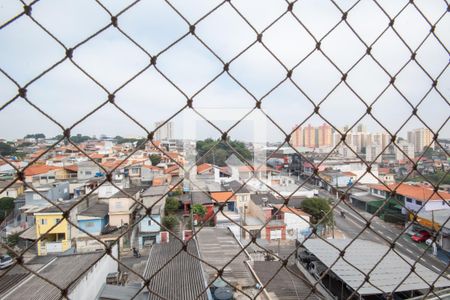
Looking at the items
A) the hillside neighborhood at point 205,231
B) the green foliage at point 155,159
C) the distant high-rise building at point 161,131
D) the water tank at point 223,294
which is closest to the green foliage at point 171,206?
the hillside neighborhood at point 205,231

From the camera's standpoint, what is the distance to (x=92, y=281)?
3.52 meters

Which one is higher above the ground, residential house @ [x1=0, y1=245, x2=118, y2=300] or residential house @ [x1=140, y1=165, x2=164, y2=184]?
residential house @ [x1=140, y1=165, x2=164, y2=184]

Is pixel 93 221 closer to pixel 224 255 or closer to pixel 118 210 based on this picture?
pixel 118 210

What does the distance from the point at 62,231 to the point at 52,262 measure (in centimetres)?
212

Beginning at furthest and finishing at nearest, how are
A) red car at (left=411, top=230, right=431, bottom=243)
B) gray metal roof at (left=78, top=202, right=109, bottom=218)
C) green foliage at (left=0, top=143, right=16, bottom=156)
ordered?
1. red car at (left=411, top=230, right=431, bottom=243)
2. gray metal roof at (left=78, top=202, right=109, bottom=218)
3. green foliage at (left=0, top=143, right=16, bottom=156)

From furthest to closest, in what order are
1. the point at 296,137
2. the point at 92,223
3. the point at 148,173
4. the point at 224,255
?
the point at 148,173 → the point at 296,137 → the point at 92,223 → the point at 224,255

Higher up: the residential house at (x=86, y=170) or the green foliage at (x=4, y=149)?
the green foliage at (x=4, y=149)

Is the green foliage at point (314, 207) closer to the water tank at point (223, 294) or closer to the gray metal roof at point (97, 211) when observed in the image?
the gray metal roof at point (97, 211)

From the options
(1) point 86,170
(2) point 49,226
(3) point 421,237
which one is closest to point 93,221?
(2) point 49,226

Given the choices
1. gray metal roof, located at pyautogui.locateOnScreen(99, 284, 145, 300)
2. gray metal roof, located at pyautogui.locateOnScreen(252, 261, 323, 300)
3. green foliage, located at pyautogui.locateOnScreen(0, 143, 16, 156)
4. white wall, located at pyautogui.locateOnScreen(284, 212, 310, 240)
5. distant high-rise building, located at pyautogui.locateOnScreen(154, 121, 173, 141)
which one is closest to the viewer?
distant high-rise building, located at pyautogui.locateOnScreen(154, 121, 173, 141)

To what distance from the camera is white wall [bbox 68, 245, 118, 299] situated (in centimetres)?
291

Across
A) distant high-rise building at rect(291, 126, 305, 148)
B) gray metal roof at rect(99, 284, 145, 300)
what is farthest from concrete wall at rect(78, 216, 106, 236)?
distant high-rise building at rect(291, 126, 305, 148)

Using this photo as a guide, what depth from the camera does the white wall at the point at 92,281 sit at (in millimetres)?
2906

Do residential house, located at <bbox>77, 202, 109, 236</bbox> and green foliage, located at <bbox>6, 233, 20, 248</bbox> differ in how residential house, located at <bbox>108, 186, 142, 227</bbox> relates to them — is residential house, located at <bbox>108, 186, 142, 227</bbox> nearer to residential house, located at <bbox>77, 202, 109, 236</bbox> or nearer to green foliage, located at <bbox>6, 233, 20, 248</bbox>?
residential house, located at <bbox>77, 202, 109, 236</bbox>
